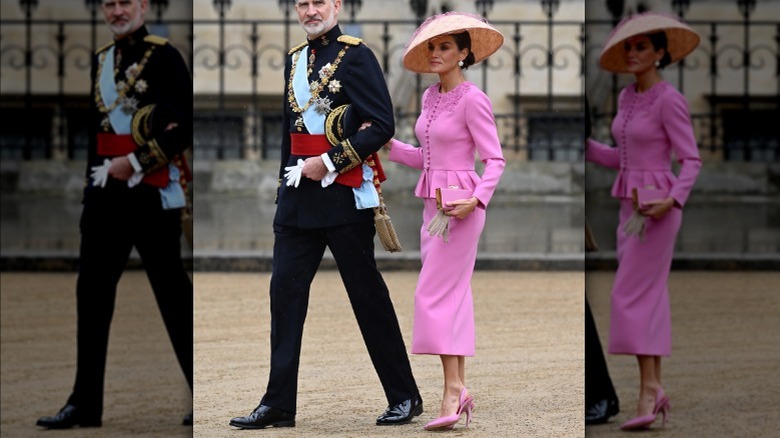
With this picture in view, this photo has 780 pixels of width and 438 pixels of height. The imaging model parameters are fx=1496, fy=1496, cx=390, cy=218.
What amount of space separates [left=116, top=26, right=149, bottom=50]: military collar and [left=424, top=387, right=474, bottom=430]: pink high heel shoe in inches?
97.9

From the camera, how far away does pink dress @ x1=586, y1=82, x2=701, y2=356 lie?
90cm

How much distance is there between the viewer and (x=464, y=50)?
11.0 feet

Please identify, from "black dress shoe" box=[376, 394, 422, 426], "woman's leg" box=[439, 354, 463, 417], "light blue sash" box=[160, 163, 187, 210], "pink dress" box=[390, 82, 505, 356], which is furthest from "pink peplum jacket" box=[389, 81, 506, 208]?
"light blue sash" box=[160, 163, 187, 210]

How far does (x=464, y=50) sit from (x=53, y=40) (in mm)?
2574

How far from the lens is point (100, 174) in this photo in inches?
35.2

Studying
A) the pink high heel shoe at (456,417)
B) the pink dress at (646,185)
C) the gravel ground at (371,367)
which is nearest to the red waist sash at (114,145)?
the pink dress at (646,185)

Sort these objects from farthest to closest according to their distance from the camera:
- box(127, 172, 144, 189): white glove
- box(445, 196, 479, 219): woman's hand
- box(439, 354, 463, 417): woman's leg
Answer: box(439, 354, 463, 417): woman's leg < box(445, 196, 479, 219): woman's hand < box(127, 172, 144, 189): white glove

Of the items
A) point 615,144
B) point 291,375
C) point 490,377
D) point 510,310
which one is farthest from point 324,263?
point 615,144

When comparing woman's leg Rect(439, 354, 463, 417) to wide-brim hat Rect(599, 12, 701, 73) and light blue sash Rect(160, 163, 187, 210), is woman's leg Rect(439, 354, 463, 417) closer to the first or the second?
light blue sash Rect(160, 163, 187, 210)

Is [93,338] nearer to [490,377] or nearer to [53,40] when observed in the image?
[53,40]

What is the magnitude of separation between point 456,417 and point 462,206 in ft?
1.54

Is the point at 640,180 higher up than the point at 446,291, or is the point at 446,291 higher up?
→ the point at 640,180

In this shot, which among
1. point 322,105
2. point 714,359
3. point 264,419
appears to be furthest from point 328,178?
point 714,359

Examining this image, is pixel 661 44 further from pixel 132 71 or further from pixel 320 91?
pixel 320 91
